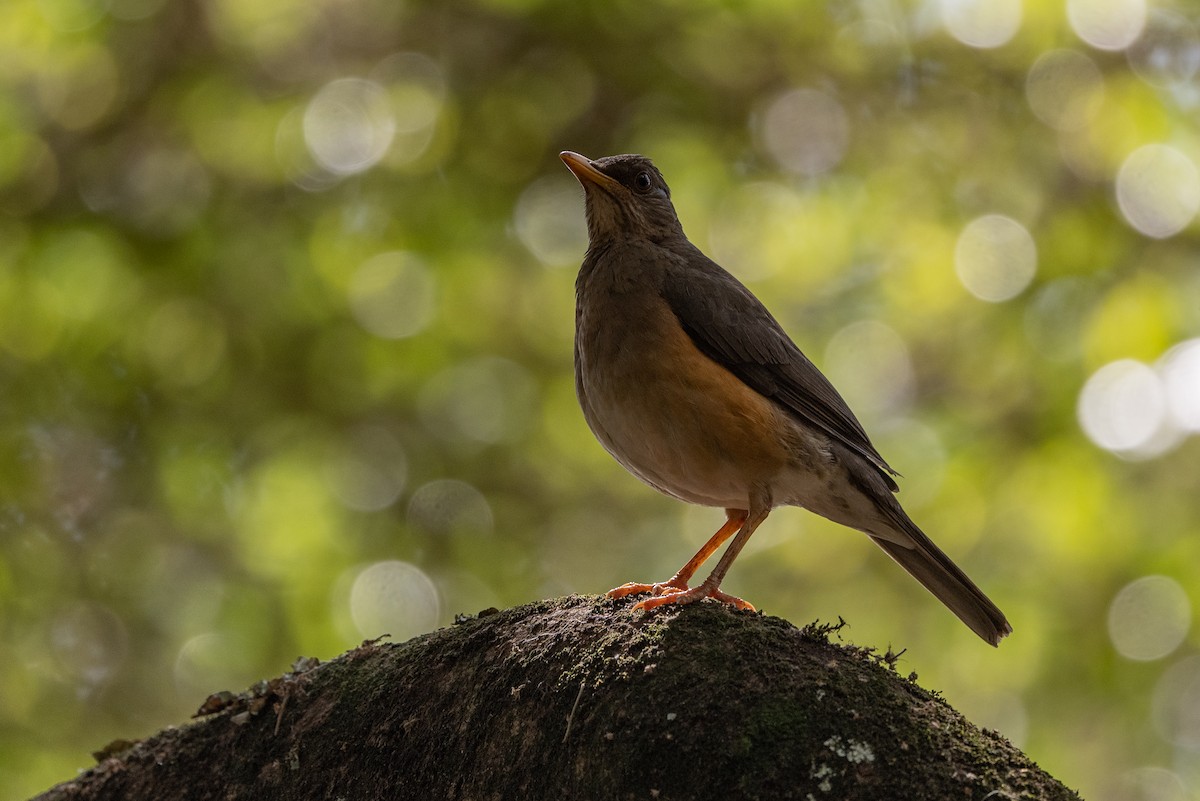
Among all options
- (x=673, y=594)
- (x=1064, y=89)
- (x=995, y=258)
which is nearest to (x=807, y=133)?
(x=995, y=258)

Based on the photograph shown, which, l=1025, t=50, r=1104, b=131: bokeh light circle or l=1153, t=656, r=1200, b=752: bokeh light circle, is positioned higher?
l=1025, t=50, r=1104, b=131: bokeh light circle

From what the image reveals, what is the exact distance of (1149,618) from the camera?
22.1ft

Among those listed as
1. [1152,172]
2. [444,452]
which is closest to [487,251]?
[444,452]

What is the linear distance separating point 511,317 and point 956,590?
4524mm


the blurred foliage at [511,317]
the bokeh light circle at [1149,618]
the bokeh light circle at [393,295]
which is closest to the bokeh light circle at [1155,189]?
the blurred foliage at [511,317]

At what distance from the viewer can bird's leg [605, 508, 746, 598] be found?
12.2 feet

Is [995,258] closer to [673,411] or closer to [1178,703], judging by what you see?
[1178,703]

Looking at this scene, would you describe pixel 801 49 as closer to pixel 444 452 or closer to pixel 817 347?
pixel 817 347

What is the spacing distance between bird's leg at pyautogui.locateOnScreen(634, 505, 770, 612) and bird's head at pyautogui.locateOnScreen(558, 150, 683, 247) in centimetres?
156

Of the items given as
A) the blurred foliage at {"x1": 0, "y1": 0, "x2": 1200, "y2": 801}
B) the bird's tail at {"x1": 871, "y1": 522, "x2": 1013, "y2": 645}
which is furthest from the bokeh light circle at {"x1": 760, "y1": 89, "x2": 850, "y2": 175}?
the bird's tail at {"x1": 871, "y1": 522, "x2": 1013, "y2": 645}

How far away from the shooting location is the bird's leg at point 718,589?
3203 mm

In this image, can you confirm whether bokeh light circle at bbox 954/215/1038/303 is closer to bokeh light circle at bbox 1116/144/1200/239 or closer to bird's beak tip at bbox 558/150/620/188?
bokeh light circle at bbox 1116/144/1200/239

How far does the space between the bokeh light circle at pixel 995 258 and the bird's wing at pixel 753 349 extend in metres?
3.15

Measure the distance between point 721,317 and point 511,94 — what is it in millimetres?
3893
